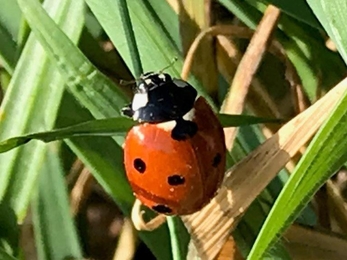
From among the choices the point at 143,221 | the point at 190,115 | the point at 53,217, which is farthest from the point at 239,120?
the point at 53,217

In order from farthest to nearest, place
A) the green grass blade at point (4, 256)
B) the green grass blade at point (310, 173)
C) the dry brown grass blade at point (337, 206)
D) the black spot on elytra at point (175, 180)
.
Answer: the dry brown grass blade at point (337, 206) → the green grass blade at point (4, 256) → the black spot on elytra at point (175, 180) → the green grass blade at point (310, 173)

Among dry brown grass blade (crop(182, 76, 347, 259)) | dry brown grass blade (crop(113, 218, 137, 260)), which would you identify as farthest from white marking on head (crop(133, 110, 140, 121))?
dry brown grass blade (crop(113, 218, 137, 260))

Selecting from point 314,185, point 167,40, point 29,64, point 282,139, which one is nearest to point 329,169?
point 314,185

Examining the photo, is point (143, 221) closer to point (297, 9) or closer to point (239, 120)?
point (239, 120)

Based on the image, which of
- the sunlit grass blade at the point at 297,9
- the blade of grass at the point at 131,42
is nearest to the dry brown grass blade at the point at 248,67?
the sunlit grass blade at the point at 297,9

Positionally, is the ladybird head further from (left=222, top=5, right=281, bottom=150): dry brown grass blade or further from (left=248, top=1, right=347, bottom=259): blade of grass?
(left=248, top=1, right=347, bottom=259): blade of grass

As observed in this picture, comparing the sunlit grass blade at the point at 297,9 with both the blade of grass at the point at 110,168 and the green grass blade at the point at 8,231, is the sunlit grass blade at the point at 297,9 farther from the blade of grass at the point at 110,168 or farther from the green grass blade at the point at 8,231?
the green grass blade at the point at 8,231

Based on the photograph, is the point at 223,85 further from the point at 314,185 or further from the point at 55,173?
the point at 314,185
